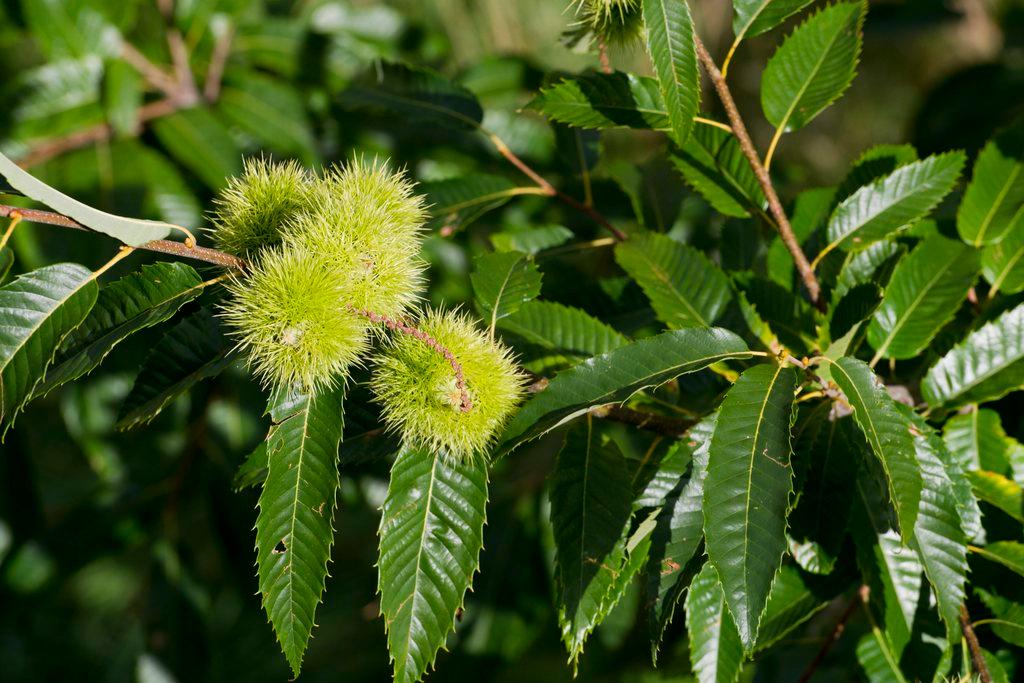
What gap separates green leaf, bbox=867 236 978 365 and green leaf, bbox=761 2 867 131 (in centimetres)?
20

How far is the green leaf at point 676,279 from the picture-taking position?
94cm

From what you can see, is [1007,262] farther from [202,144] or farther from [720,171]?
[202,144]

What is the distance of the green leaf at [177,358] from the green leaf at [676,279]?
1.48ft

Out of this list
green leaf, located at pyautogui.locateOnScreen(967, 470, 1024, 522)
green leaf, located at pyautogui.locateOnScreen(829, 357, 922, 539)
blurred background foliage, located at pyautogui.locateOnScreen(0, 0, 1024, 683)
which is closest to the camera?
green leaf, located at pyautogui.locateOnScreen(829, 357, 922, 539)

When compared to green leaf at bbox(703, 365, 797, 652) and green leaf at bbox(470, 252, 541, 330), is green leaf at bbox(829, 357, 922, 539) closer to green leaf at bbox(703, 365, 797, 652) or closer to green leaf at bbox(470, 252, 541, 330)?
green leaf at bbox(703, 365, 797, 652)

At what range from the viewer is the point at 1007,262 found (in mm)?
999

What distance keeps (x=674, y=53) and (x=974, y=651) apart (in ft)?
2.16

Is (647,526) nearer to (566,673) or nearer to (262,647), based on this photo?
(262,647)

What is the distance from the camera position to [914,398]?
3.28 ft

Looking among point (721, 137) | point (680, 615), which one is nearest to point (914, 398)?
point (721, 137)

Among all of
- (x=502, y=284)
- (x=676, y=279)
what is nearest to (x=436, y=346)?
(x=502, y=284)

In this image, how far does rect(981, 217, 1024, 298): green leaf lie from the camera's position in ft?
3.25

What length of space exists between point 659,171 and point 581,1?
2.20 ft

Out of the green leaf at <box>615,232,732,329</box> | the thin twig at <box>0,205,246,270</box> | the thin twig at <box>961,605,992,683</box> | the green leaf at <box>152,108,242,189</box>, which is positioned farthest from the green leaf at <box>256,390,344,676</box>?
the green leaf at <box>152,108,242,189</box>
